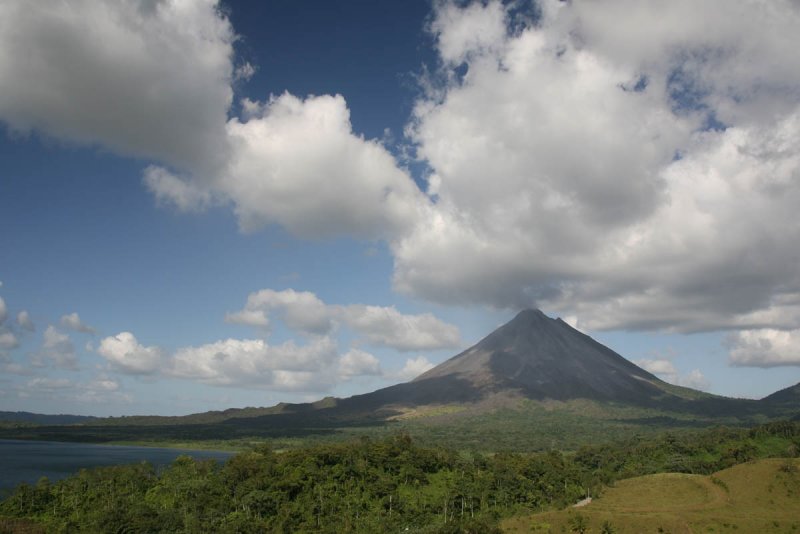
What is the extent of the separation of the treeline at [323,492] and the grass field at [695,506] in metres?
8.44

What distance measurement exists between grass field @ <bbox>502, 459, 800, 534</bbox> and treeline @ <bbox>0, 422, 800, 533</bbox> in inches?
332

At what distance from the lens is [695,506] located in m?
91.3

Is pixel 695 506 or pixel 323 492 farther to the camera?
pixel 323 492

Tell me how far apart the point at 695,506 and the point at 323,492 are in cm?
6215

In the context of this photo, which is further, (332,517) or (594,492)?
(594,492)

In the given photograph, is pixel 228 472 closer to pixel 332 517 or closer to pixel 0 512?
pixel 332 517

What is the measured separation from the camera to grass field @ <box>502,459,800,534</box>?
267ft

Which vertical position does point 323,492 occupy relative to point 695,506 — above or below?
above

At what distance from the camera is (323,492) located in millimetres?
100062

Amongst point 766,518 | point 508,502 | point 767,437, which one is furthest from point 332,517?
point 767,437

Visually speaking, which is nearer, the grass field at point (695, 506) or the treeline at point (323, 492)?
the grass field at point (695, 506)

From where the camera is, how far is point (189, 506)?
314 ft

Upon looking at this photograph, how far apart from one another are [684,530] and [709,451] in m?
71.1

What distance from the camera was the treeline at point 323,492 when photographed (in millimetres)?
89312
